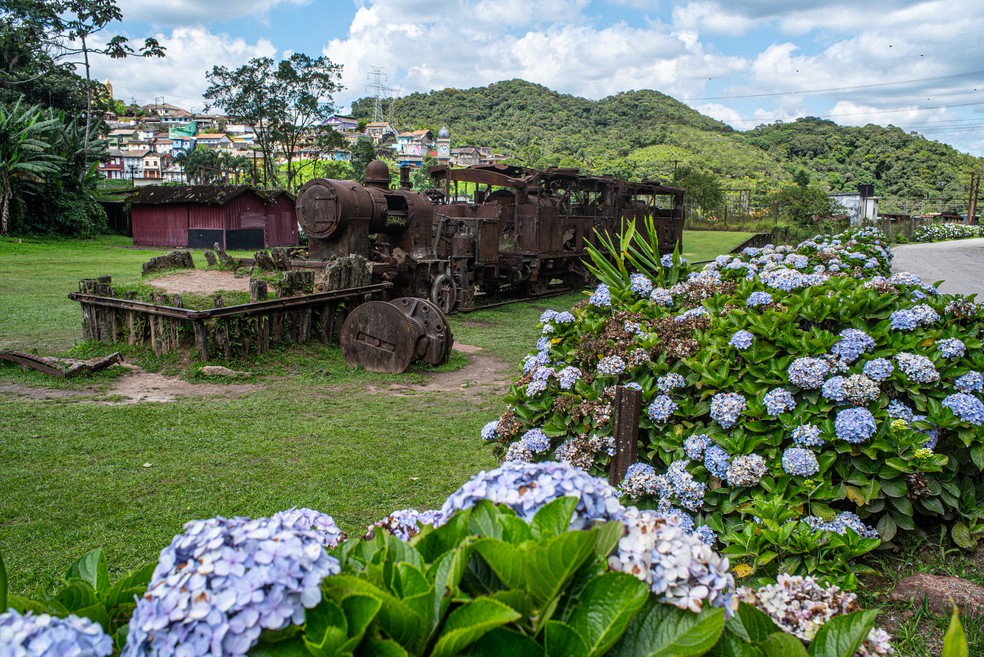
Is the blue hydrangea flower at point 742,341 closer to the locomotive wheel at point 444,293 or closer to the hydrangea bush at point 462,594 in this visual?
the hydrangea bush at point 462,594

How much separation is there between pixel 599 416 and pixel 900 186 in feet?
278

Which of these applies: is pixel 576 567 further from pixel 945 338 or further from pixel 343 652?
pixel 945 338

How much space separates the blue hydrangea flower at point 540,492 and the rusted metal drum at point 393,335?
24.8 ft

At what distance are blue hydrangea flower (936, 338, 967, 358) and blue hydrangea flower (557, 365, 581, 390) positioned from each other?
1679mm

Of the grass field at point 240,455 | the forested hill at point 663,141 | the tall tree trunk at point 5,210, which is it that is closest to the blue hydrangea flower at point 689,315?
the grass field at point 240,455

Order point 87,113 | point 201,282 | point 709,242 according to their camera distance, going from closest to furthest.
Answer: point 201,282, point 709,242, point 87,113

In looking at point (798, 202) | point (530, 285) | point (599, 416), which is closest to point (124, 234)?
point (530, 285)

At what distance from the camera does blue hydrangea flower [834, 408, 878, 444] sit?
10.1 feet

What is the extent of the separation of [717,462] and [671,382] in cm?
47

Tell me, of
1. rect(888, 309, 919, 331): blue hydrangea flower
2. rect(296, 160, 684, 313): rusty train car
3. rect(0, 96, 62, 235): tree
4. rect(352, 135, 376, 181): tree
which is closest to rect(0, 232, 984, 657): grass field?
rect(888, 309, 919, 331): blue hydrangea flower

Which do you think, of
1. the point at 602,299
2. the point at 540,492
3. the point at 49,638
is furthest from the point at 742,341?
the point at 49,638

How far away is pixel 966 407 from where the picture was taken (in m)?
3.16

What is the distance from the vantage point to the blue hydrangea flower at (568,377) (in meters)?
3.80

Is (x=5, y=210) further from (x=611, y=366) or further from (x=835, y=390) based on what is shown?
(x=835, y=390)
